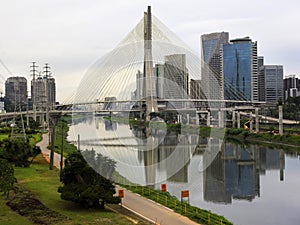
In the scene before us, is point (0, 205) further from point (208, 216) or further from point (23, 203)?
point (208, 216)

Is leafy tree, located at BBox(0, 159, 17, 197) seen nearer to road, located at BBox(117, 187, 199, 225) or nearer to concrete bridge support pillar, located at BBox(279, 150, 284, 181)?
road, located at BBox(117, 187, 199, 225)

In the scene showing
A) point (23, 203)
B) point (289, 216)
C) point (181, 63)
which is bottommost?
point (289, 216)

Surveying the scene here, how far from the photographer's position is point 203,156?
34.0 feet

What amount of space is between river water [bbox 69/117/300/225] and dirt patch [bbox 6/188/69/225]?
206 cm

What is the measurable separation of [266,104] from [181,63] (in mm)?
14278

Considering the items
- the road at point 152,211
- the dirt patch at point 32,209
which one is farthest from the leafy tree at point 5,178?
the road at point 152,211

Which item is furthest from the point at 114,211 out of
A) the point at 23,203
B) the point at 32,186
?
the point at 32,186

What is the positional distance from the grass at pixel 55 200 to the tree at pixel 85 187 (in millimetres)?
128

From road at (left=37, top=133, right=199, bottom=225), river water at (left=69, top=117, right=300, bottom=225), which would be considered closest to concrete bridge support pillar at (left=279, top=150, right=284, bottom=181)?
river water at (left=69, top=117, right=300, bottom=225)

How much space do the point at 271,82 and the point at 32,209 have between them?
35.4 meters

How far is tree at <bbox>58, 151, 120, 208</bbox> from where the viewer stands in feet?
13.1

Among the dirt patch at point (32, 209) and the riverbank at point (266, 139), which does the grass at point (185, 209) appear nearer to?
the dirt patch at point (32, 209)

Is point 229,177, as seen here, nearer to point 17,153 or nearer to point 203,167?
point 203,167

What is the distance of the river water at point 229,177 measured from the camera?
5082 millimetres
